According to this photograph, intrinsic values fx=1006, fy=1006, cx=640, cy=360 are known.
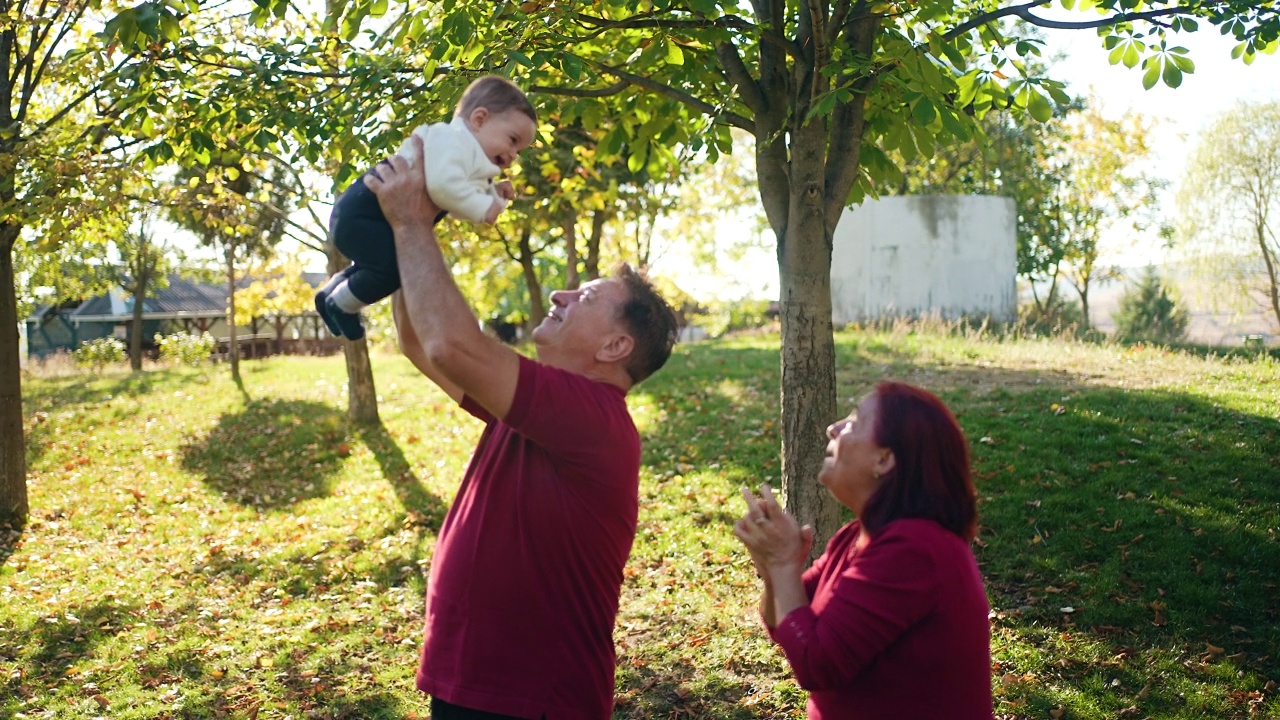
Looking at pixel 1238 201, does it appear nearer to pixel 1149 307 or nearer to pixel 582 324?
pixel 1149 307

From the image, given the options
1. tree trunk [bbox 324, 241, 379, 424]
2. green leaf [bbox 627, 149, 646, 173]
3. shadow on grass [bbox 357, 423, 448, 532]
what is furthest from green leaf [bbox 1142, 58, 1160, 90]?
tree trunk [bbox 324, 241, 379, 424]

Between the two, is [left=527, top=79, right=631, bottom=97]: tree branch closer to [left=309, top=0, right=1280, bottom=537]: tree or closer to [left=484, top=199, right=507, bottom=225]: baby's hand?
[left=309, top=0, right=1280, bottom=537]: tree

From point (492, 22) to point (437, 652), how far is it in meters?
3.77

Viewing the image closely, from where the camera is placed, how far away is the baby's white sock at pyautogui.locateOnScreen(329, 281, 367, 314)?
2.55 m

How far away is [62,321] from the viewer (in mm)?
50781

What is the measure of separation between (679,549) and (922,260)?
15.1 metres

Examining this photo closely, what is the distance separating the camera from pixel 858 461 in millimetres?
2410

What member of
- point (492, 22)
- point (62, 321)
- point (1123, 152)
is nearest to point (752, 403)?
point (492, 22)

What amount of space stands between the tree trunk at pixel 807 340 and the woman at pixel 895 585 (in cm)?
307

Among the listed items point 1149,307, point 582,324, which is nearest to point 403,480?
point 582,324

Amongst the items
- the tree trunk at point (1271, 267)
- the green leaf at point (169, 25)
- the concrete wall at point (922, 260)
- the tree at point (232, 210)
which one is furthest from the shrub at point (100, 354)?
the tree trunk at point (1271, 267)

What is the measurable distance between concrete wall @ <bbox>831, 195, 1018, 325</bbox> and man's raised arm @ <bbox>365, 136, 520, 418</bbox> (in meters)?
19.9

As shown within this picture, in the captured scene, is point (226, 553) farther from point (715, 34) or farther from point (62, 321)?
point (62, 321)

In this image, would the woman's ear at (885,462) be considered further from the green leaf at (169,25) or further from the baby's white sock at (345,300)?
the green leaf at (169,25)
